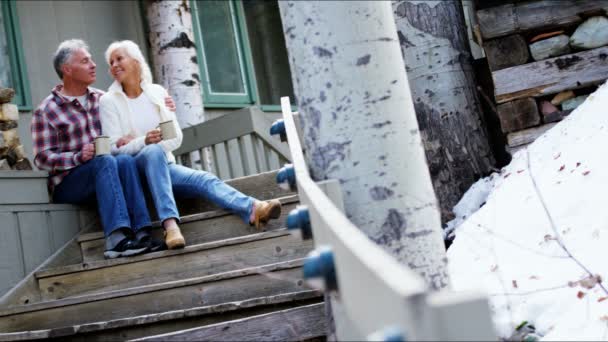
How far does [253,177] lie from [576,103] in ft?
5.96

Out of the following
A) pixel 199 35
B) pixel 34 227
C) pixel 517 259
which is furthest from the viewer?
pixel 199 35

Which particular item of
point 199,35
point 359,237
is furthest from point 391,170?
point 199,35

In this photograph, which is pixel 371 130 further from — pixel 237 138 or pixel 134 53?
pixel 237 138

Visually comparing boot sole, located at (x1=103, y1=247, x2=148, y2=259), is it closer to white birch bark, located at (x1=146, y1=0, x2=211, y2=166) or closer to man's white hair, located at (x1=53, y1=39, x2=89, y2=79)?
man's white hair, located at (x1=53, y1=39, x2=89, y2=79)

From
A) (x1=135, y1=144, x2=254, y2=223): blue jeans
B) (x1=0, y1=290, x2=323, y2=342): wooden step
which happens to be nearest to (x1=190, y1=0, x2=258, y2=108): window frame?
(x1=135, y1=144, x2=254, y2=223): blue jeans

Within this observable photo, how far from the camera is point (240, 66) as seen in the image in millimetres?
7805

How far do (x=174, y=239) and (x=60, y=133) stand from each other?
3.20 ft

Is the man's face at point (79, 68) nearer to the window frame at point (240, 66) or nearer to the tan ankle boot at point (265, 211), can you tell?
the tan ankle boot at point (265, 211)

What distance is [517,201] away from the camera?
12.3 feet

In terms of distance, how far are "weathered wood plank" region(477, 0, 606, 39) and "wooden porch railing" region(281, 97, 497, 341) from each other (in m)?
3.24

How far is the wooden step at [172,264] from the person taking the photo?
374cm

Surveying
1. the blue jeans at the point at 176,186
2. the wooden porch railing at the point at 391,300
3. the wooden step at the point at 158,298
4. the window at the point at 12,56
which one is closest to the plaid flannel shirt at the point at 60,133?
the blue jeans at the point at 176,186

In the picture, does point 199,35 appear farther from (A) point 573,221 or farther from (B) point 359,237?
(B) point 359,237

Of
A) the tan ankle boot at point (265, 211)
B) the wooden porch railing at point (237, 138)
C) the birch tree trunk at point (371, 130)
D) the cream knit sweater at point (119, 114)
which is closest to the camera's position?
the birch tree trunk at point (371, 130)
